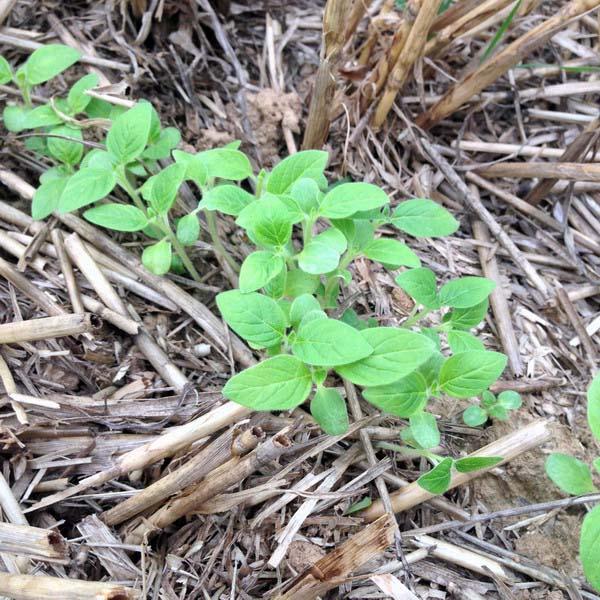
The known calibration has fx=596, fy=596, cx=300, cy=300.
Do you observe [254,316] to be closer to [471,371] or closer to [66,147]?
[471,371]

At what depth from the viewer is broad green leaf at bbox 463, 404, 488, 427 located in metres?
1.27

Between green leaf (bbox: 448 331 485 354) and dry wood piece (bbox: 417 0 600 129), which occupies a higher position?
dry wood piece (bbox: 417 0 600 129)

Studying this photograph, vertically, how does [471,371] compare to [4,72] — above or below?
below

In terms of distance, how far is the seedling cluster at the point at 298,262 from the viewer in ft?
3.51

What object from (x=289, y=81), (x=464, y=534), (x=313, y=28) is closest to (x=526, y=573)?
(x=464, y=534)

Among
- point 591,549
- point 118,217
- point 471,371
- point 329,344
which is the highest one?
point 118,217

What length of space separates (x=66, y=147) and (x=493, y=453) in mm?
1252

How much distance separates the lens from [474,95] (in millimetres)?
1900

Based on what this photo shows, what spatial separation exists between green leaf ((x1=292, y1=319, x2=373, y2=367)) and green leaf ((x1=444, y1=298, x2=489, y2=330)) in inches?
13.5

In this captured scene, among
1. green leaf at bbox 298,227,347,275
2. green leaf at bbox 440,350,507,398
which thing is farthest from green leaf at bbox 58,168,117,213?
green leaf at bbox 440,350,507,398

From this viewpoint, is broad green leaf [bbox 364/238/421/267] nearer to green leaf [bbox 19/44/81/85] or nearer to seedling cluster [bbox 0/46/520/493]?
seedling cluster [bbox 0/46/520/493]

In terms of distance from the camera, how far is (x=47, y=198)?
1.45 m

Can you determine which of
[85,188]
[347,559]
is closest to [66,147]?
[85,188]

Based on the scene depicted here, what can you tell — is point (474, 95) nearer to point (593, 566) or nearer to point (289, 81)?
point (289, 81)
